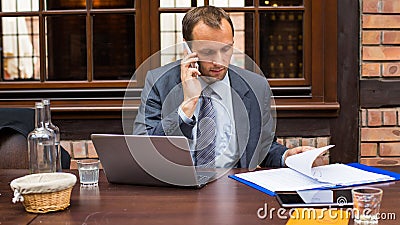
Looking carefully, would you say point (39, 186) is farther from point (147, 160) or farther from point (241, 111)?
point (241, 111)

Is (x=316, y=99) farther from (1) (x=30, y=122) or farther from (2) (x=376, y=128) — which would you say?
(1) (x=30, y=122)

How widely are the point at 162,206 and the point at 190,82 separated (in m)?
0.66

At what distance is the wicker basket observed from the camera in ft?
4.79

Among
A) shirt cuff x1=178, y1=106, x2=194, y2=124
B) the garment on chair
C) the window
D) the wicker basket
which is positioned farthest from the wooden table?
the window

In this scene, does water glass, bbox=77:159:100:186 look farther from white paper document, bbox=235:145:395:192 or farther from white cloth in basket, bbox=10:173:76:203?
white paper document, bbox=235:145:395:192

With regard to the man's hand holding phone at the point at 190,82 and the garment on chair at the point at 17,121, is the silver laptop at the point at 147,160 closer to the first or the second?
the man's hand holding phone at the point at 190,82

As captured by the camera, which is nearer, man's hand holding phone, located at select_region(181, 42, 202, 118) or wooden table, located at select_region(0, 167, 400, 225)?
wooden table, located at select_region(0, 167, 400, 225)

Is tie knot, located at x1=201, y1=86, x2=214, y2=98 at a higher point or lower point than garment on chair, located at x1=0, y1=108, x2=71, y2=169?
higher

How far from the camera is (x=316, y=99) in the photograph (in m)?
2.91

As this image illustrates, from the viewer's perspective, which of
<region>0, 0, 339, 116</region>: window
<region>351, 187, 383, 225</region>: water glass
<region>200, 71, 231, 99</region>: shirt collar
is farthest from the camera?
<region>0, 0, 339, 116</region>: window

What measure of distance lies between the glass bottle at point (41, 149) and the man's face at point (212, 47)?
65cm

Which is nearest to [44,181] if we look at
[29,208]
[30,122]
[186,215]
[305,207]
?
[29,208]

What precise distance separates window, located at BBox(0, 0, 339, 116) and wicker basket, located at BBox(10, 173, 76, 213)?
1412 millimetres

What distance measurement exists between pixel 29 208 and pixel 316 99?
176 centimetres
